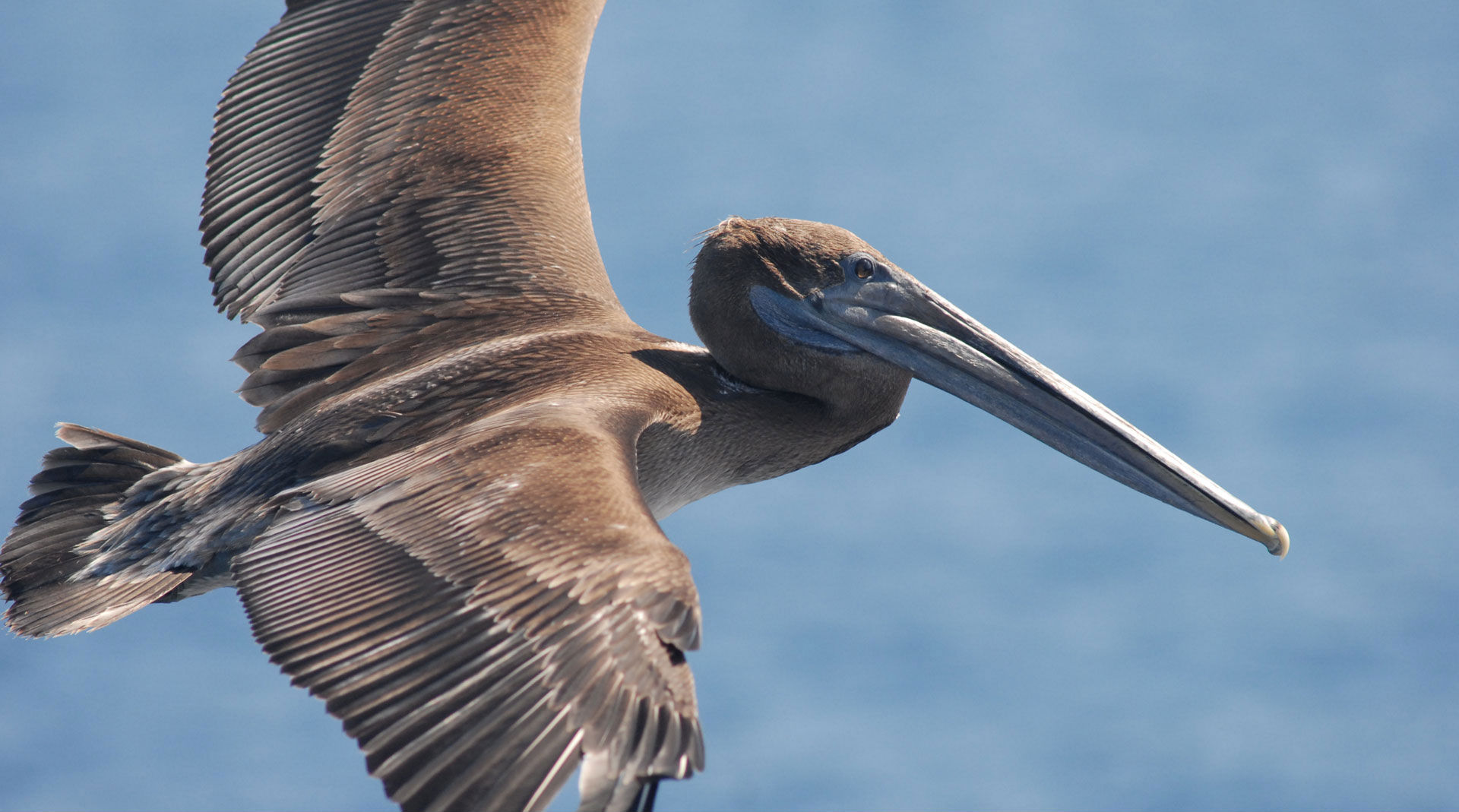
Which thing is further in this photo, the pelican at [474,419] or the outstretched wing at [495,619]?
the pelican at [474,419]

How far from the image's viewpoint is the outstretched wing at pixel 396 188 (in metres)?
6.03

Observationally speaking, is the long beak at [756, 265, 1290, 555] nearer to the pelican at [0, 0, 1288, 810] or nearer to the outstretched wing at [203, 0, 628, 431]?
the pelican at [0, 0, 1288, 810]

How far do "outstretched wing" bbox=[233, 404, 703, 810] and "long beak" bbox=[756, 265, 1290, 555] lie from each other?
4.42 ft

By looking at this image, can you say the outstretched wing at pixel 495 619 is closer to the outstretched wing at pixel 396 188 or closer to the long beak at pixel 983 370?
the outstretched wing at pixel 396 188

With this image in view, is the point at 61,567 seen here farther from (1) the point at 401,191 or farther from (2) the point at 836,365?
(2) the point at 836,365

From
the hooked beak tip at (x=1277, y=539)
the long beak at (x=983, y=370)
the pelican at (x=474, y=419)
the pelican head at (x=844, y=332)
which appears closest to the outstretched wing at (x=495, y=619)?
the pelican at (x=474, y=419)

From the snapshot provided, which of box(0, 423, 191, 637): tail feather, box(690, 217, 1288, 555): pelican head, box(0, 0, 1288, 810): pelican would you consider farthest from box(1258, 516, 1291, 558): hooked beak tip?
box(0, 423, 191, 637): tail feather

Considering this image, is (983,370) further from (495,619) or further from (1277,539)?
(495,619)

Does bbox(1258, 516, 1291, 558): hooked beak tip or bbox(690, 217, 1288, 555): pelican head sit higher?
bbox(690, 217, 1288, 555): pelican head

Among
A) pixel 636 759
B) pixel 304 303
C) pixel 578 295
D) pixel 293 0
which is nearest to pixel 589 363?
pixel 578 295

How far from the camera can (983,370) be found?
5766mm

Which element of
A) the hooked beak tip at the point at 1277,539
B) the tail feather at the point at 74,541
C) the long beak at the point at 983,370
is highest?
the long beak at the point at 983,370

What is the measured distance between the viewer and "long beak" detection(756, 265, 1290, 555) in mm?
5574

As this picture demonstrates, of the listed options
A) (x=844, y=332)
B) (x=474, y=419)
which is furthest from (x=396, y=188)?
(x=844, y=332)
